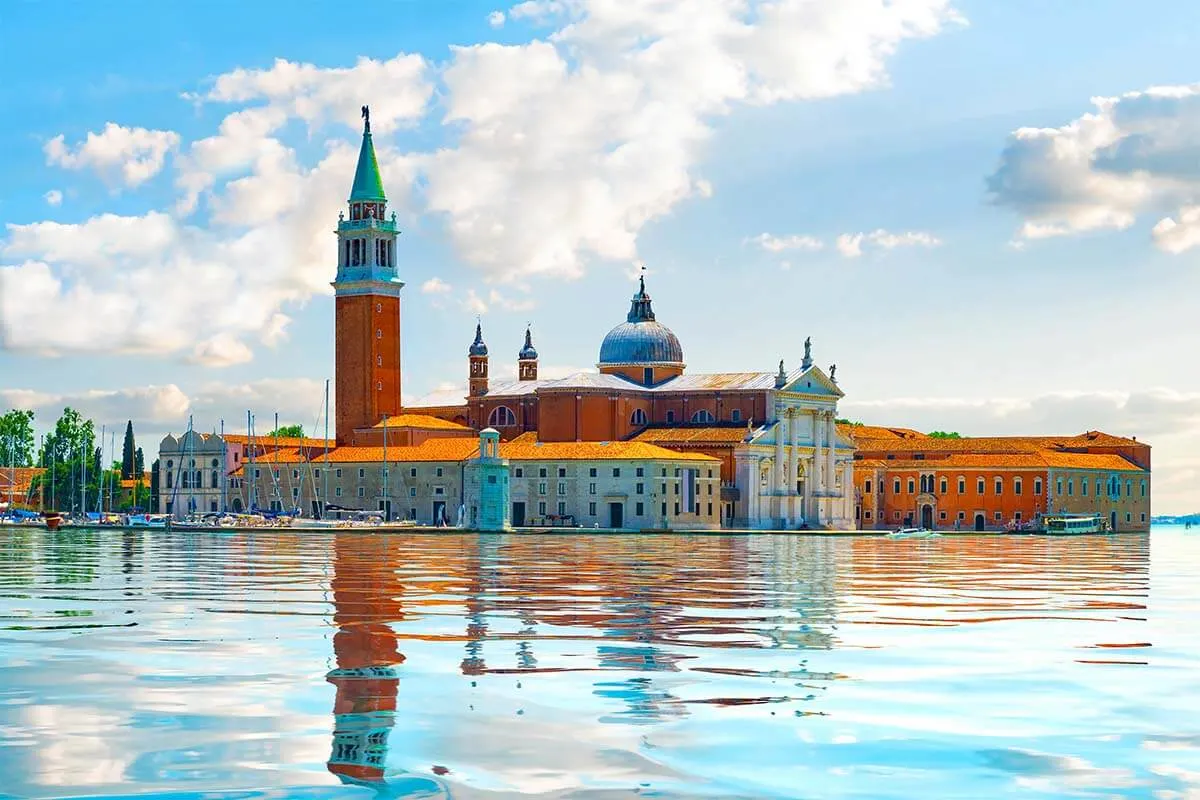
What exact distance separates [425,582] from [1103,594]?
38.6 feet

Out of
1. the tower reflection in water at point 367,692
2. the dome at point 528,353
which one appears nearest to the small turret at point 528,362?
the dome at point 528,353

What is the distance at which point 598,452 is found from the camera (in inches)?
3871

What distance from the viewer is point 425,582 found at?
32344 millimetres

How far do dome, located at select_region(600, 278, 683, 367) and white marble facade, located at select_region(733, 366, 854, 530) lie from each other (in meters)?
9.40

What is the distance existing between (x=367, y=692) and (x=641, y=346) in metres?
97.4

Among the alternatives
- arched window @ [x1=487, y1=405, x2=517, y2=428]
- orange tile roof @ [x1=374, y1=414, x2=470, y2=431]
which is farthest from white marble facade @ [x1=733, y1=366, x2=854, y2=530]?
orange tile roof @ [x1=374, y1=414, x2=470, y2=431]

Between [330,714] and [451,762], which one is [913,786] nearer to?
[451,762]

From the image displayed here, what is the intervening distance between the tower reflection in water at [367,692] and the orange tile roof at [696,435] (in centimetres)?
7524

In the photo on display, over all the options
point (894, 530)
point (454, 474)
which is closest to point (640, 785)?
point (454, 474)

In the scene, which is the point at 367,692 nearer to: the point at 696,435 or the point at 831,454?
the point at 696,435

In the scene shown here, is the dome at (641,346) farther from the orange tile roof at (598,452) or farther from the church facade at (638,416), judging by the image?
the orange tile roof at (598,452)

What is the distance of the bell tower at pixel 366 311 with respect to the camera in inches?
4274

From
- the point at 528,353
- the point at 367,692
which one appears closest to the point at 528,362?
the point at 528,353

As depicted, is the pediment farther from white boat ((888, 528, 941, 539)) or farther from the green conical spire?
the green conical spire
